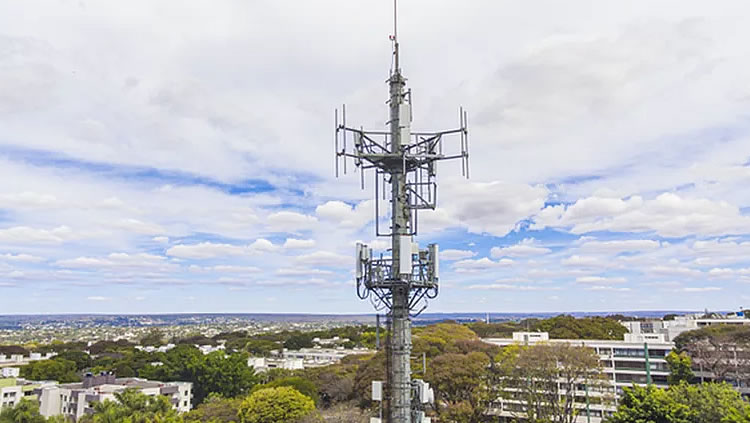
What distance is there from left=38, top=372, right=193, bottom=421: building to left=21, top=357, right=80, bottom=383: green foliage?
11.3m

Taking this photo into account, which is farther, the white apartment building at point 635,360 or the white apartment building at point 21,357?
the white apartment building at point 21,357

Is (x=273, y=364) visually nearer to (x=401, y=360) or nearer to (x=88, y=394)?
(x=88, y=394)

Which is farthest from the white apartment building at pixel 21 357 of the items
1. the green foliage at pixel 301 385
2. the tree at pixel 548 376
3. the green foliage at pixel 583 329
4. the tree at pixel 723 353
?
the tree at pixel 723 353

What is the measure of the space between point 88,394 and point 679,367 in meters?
43.7

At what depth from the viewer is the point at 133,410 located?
23844 mm

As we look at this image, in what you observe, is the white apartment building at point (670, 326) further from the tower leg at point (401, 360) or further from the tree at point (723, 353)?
the tower leg at point (401, 360)

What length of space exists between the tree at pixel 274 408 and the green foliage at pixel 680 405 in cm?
1866

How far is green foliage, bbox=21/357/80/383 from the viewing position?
53094 millimetres

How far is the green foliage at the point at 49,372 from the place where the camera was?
174ft

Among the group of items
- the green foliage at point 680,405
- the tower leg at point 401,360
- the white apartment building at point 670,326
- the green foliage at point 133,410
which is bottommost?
the green foliage at point 133,410

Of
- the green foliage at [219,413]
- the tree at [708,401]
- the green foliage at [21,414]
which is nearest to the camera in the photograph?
the tree at [708,401]

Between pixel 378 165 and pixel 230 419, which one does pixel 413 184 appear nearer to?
pixel 378 165

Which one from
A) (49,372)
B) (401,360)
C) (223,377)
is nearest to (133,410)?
(401,360)

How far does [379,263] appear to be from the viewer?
11.8 meters
